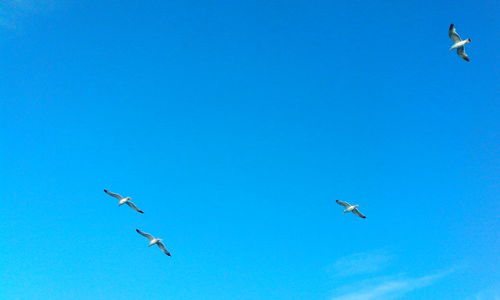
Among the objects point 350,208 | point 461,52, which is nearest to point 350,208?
point 350,208

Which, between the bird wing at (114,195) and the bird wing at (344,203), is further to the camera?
the bird wing at (344,203)

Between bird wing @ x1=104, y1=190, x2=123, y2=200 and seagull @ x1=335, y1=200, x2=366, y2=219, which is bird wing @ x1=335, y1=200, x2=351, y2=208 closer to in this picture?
seagull @ x1=335, y1=200, x2=366, y2=219

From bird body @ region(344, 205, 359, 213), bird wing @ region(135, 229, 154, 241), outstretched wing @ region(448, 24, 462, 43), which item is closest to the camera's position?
outstretched wing @ region(448, 24, 462, 43)

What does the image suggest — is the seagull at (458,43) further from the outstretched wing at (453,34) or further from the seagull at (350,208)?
the seagull at (350,208)

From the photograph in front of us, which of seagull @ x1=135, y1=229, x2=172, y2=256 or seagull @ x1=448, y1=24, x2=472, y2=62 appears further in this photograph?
seagull @ x1=135, y1=229, x2=172, y2=256

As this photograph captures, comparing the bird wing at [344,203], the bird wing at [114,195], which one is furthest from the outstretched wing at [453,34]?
the bird wing at [114,195]

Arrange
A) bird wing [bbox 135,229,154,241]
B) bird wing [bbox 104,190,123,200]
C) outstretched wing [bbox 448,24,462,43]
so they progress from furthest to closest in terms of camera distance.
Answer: bird wing [bbox 135,229,154,241], bird wing [bbox 104,190,123,200], outstretched wing [bbox 448,24,462,43]

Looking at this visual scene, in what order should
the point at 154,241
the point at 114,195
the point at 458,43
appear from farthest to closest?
the point at 154,241
the point at 114,195
the point at 458,43

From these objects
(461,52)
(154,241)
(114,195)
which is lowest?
(154,241)

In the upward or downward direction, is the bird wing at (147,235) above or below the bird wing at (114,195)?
below

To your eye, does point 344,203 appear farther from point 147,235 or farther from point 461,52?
point 147,235

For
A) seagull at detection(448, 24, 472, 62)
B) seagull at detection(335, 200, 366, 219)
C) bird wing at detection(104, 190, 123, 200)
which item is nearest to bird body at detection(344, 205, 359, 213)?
seagull at detection(335, 200, 366, 219)

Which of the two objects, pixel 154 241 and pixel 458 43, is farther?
pixel 154 241

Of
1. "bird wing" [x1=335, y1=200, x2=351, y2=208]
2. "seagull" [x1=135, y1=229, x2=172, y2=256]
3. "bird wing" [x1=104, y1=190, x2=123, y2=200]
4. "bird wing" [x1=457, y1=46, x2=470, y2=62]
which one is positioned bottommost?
"seagull" [x1=135, y1=229, x2=172, y2=256]
